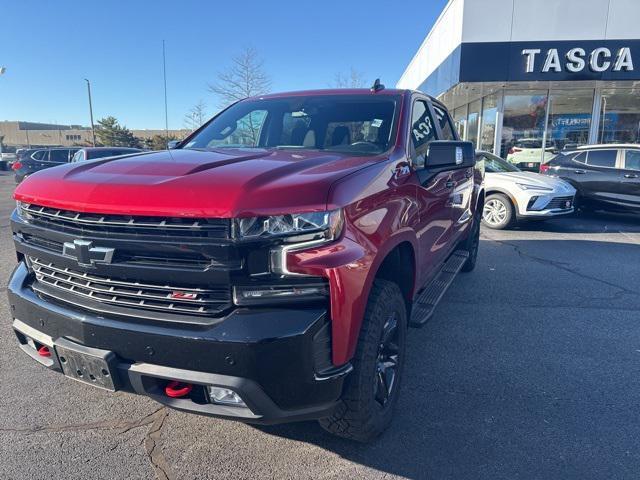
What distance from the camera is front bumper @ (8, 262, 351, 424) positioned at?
1.87m

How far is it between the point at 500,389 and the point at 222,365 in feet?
7.02

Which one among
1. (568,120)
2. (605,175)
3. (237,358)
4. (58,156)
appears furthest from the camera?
(58,156)

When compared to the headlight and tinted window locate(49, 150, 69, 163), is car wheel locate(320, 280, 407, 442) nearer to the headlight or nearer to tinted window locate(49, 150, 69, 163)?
the headlight

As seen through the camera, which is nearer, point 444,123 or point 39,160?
point 444,123

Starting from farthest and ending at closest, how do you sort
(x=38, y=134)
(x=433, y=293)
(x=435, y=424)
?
1. (x=38, y=134)
2. (x=433, y=293)
3. (x=435, y=424)

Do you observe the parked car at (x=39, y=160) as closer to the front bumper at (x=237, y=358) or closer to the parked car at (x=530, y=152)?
the parked car at (x=530, y=152)

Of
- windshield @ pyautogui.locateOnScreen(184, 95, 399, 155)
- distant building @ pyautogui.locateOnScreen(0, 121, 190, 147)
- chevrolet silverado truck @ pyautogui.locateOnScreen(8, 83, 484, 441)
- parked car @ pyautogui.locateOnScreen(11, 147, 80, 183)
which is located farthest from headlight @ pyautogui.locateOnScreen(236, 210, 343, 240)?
distant building @ pyautogui.locateOnScreen(0, 121, 190, 147)

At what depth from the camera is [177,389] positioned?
208 cm

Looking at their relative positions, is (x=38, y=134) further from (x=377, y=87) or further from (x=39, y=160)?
(x=377, y=87)

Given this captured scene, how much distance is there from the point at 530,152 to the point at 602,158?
7069 mm

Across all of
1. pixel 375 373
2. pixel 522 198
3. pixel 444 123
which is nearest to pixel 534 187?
pixel 522 198

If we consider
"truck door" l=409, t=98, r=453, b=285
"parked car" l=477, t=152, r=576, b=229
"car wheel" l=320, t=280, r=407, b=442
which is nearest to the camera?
"car wheel" l=320, t=280, r=407, b=442

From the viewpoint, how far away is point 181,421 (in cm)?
281

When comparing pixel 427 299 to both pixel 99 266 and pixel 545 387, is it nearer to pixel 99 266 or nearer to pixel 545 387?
pixel 545 387
